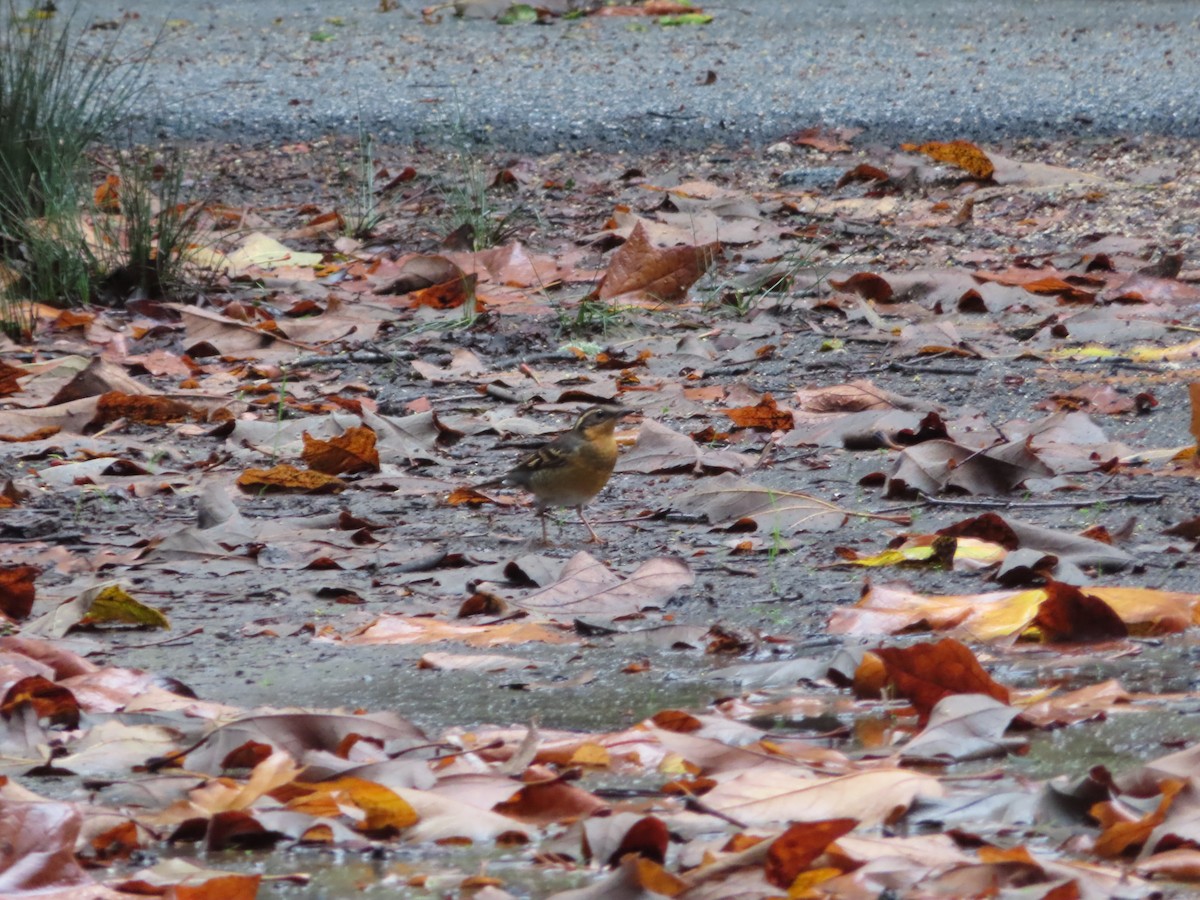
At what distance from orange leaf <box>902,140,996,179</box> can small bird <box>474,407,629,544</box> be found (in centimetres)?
443

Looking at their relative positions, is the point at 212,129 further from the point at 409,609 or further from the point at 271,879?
the point at 271,879

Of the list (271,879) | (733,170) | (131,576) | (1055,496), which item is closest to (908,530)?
(1055,496)

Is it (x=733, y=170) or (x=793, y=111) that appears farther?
(x=793, y=111)

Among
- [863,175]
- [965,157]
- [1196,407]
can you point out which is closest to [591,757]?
[1196,407]

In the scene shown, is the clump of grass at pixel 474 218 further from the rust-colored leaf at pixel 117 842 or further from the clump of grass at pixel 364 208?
the rust-colored leaf at pixel 117 842

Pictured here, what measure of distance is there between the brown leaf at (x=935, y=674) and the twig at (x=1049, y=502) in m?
1.38

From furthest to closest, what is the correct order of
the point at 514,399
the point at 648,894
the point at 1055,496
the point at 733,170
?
the point at 733,170
the point at 514,399
the point at 1055,496
the point at 648,894

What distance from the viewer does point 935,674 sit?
281cm

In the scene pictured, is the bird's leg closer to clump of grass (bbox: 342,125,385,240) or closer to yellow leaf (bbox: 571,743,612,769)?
yellow leaf (bbox: 571,743,612,769)

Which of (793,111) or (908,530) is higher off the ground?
(793,111)

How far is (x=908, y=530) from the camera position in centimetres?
423

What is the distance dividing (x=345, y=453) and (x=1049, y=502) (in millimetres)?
1934

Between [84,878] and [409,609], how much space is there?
5.37ft

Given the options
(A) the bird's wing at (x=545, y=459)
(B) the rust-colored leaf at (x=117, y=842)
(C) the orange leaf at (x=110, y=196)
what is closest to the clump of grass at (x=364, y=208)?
(C) the orange leaf at (x=110, y=196)
